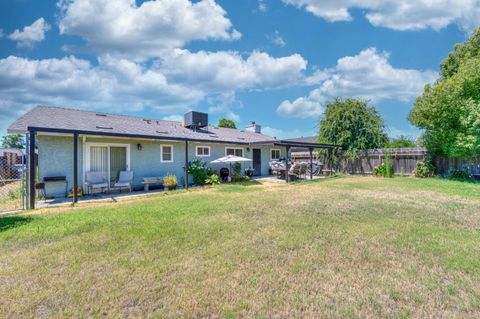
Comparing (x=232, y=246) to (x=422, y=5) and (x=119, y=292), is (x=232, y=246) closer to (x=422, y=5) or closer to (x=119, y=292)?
(x=119, y=292)

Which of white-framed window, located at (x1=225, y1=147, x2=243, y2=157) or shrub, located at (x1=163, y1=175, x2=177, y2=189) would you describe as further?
white-framed window, located at (x1=225, y1=147, x2=243, y2=157)

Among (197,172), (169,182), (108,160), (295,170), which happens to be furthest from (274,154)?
(108,160)

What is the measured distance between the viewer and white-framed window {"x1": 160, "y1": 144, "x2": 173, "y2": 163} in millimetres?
13273

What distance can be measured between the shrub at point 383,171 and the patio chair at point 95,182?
1719 cm

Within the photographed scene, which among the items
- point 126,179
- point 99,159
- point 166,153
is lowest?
point 126,179

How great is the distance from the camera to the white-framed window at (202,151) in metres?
14.8

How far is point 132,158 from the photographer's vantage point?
1216cm

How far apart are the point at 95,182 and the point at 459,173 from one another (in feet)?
65.0

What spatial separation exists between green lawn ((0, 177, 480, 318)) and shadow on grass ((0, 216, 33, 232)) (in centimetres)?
3

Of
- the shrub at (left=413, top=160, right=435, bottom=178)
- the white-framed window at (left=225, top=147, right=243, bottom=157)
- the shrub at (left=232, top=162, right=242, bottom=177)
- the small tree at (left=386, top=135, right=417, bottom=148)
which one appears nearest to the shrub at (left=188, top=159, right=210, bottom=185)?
the shrub at (left=232, top=162, right=242, bottom=177)

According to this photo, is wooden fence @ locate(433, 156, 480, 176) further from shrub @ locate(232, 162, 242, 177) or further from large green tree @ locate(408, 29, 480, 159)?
shrub @ locate(232, 162, 242, 177)

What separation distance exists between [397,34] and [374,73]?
7670mm

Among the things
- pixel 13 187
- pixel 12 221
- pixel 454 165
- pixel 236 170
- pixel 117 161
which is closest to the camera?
pixel 12 221

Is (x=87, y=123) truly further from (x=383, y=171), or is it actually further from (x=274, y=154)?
(x=383, y=171)
